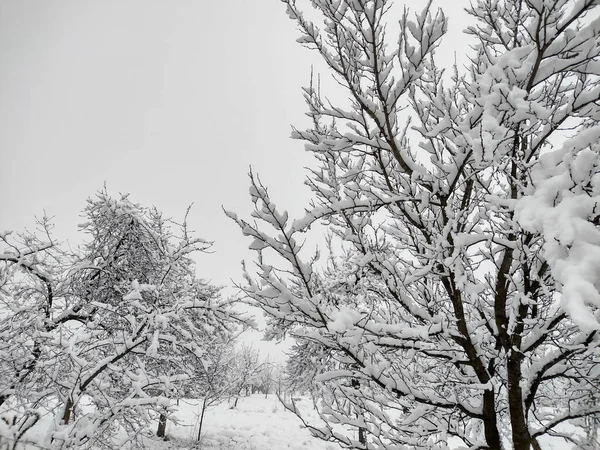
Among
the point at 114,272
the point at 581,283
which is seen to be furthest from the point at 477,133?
the point at 114,272

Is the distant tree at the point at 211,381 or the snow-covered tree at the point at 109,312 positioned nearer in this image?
the snow-covered tree at the point at 109,312

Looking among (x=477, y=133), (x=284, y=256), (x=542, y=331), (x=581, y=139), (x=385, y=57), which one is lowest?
(x=542, y=331)

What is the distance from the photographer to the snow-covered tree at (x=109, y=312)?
437 cm

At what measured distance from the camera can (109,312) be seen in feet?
18.0

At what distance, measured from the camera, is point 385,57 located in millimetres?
2125

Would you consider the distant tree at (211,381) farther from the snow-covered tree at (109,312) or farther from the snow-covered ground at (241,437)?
the snow-covered ground at (241,437)

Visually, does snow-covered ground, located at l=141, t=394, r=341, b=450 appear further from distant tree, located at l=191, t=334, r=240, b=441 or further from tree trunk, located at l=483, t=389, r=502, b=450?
tree trunk, located at l=483, t=389, r=502, b=450

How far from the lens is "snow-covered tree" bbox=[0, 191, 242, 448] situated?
437 cm

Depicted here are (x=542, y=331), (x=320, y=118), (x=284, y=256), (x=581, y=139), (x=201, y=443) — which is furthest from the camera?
(x=201, y=443)

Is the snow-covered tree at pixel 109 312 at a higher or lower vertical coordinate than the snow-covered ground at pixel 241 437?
higher

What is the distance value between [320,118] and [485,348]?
2.21m

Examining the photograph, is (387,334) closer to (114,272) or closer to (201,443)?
(114,272)

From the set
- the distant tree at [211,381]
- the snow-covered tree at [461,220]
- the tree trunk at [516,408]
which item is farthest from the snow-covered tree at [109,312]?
the tree trunk at [516,408]

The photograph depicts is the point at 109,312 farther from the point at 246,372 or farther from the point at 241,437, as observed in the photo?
the point at 246,372
